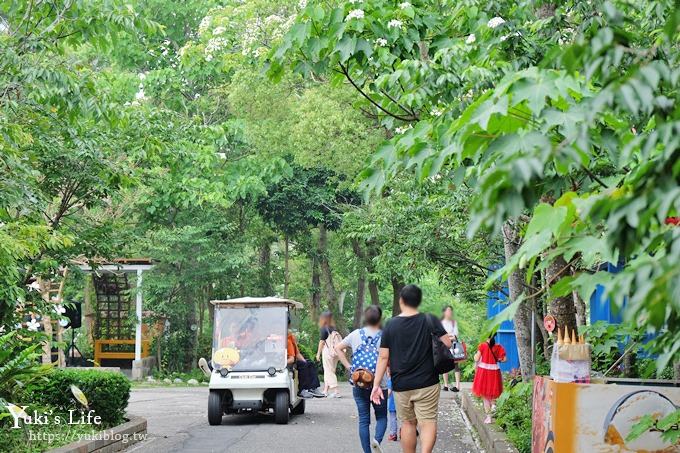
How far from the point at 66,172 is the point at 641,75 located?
13.5 m

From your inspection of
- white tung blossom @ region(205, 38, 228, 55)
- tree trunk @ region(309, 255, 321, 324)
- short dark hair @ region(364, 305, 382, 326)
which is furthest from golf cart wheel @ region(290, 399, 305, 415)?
tree trunk @ region(309, 255, 321, 324)

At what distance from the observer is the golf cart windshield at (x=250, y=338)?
54.6ft

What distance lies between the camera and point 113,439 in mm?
12586

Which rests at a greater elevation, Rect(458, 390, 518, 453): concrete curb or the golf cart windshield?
the golf cart windshield

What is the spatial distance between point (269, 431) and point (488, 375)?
3.55m

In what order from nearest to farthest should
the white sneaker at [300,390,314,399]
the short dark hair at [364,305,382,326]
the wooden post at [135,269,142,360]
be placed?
1. the short dark hair at [364,305,382,326]
2. the white sneaker at [300,390,314,399]
3. the wooden post at [135,269,142,360]

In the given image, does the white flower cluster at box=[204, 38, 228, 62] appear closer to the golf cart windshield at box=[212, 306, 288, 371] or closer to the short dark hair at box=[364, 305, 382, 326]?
the golf cart windshield at box=[212, 306, 288, 371]

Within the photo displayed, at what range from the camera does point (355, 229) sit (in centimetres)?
2691

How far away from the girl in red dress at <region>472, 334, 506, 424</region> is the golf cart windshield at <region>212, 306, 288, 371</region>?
355 centimetres

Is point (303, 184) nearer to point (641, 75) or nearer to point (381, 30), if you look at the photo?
point (381, 30)

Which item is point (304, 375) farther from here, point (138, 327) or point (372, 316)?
point (138, 327)

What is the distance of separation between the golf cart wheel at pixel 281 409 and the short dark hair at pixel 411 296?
7.17m

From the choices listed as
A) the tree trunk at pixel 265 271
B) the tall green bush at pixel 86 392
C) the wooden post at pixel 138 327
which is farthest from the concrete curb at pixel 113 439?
the tree trunk at pixel 265 271

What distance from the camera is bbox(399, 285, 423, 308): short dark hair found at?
9.23 m
